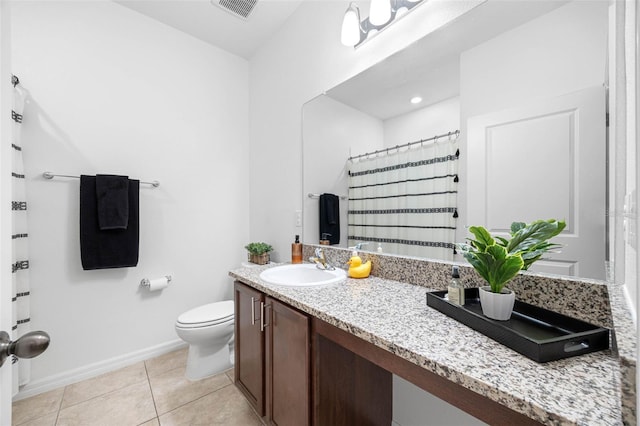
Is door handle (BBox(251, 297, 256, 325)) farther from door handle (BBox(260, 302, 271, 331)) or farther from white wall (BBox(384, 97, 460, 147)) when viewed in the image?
white wall (BBox(384, 97, 460, 147))

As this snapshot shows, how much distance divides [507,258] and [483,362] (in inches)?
11.7

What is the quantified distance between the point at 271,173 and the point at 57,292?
5.54 feet

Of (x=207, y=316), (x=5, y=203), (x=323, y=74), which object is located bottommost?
(x=207, y=316)

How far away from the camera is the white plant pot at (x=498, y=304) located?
76 cm

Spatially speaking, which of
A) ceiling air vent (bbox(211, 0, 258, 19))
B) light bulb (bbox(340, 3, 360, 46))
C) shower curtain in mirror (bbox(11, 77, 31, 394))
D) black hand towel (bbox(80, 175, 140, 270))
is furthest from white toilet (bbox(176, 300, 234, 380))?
ceiling air vent (bbox(211, 0, 258, 19))

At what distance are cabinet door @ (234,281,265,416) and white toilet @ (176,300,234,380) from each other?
36cm

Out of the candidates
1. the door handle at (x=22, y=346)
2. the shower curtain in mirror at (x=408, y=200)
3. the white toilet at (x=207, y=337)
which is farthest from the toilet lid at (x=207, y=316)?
the door handle at (x=22, y=346)

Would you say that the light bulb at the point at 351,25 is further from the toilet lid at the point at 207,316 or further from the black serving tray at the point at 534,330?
the toilet lid at the point at 207,316

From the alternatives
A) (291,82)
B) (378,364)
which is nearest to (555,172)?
(378,364)

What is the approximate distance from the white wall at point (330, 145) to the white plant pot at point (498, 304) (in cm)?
93

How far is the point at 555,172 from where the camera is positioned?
888 mm

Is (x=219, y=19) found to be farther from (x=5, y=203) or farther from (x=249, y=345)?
(x=249, y=345)

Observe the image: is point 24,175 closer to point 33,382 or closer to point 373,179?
point 33,382

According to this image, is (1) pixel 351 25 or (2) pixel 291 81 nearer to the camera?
(1) pixel 351 25
